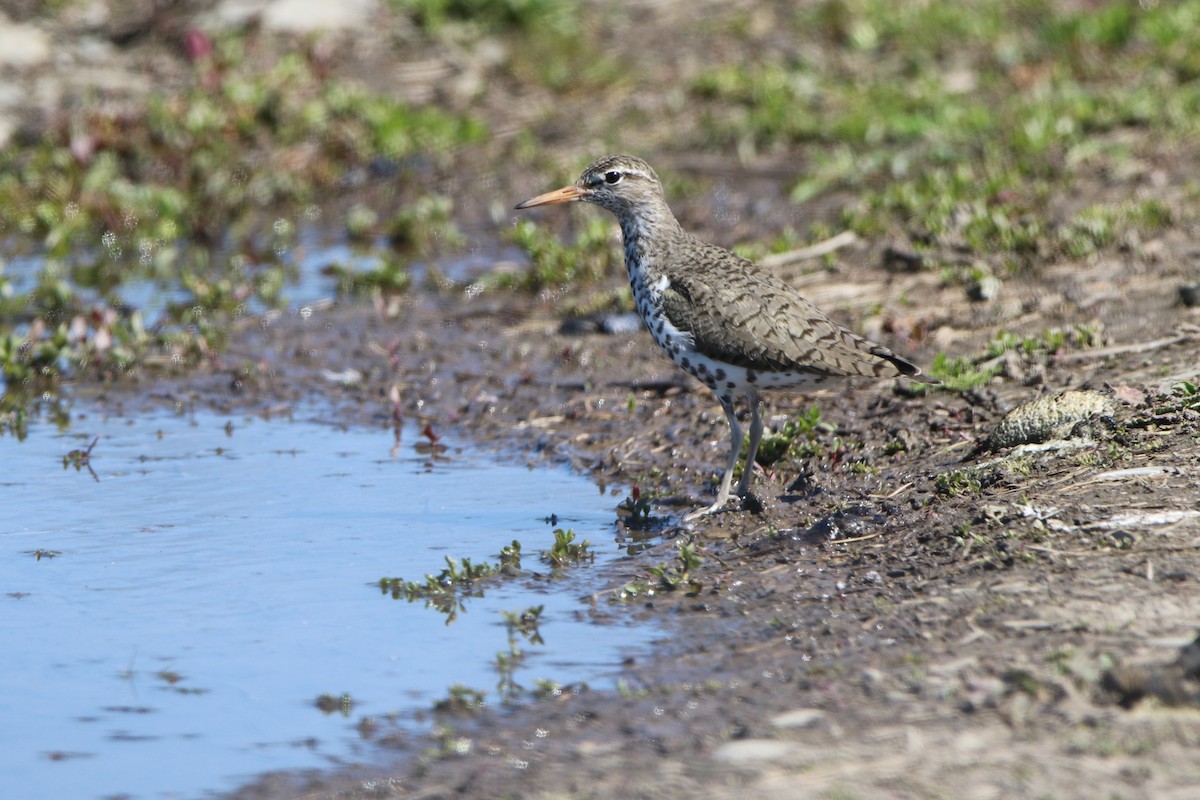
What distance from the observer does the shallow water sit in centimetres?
591

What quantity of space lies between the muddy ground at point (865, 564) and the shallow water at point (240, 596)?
340mm

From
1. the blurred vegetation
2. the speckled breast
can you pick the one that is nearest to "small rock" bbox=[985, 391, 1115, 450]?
the speckled breast

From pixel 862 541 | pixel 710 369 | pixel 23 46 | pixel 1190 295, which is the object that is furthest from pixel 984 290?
pixel 23 46

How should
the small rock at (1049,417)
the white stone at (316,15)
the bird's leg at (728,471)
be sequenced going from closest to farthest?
the small rock at (1049,417)
the bird's leg at (728,471)
the white stone at (316,15)

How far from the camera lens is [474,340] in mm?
11609

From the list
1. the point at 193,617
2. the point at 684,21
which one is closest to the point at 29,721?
the point at 193,617

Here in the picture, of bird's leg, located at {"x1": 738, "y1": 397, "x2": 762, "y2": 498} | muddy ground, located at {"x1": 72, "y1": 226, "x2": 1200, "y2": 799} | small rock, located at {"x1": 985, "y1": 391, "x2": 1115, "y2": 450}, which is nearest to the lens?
muddy ground, located at {"x1": 72, "y1": 226, "x2": 1200, "y2": 799}

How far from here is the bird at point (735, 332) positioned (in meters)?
8.03

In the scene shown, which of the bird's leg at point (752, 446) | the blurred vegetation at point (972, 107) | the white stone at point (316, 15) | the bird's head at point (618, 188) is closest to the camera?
the bird's leg at point (752, 446)

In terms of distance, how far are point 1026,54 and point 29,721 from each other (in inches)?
491

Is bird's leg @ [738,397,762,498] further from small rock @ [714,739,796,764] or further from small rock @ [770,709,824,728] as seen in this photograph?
small rock @ [714,739,796,764]

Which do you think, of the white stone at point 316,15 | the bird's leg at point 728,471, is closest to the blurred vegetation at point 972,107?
the bird's leg at point 728,471

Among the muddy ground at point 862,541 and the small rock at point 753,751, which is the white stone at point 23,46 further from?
the small rock at point 753,751

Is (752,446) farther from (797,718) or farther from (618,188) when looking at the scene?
(797,718)
